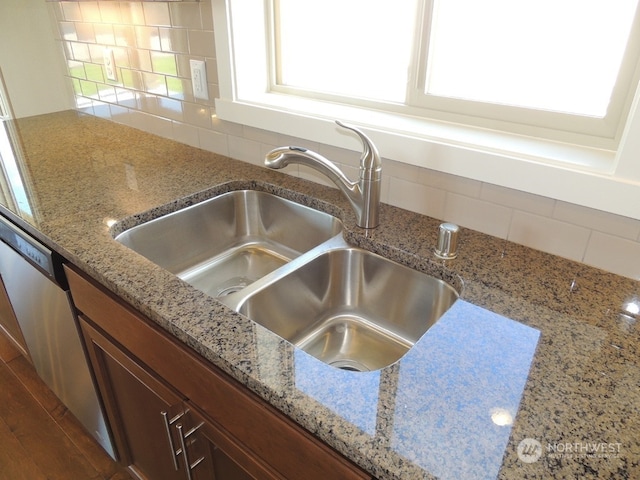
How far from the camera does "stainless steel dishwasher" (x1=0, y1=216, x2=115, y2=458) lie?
1192 mm

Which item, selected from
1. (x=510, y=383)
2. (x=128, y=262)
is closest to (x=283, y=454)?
(x=510, y=383)

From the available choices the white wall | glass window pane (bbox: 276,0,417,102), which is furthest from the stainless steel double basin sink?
the white wall

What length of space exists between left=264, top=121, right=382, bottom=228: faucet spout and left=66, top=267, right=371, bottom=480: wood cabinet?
472 mm

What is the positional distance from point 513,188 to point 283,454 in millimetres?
711

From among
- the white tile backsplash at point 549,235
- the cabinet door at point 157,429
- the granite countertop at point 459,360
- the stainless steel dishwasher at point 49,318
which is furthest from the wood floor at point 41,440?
the white tile backsplash at point 549,235

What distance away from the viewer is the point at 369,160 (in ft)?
3.50

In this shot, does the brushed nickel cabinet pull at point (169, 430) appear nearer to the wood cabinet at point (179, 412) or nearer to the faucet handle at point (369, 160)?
the wood cabinet at point (179, 412)

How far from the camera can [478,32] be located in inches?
44.0

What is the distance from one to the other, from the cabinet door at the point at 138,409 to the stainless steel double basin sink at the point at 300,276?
0.84 feet

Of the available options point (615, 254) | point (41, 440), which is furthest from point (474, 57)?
point (41, 440)

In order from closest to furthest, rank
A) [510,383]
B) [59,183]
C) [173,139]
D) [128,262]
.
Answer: [510,383] < [128,262] < [59,183] < [173,139]

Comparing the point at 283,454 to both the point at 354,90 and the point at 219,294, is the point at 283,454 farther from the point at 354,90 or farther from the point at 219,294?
the point at 354,90

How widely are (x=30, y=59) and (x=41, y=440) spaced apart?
1628 millimetres

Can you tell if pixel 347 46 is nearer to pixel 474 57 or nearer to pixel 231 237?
pixel 474 57
